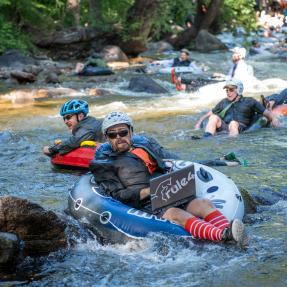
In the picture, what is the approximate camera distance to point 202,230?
4.54m

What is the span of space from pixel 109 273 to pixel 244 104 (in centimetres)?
545

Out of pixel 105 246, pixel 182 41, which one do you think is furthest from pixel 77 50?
pixel 105 246

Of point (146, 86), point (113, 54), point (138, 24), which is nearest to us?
point (146, 86)

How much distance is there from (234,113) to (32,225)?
17.4 ft

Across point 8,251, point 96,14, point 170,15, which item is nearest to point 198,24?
point 170,15

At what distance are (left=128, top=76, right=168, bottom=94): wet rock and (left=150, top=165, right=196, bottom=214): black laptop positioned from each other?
9921 millimetres

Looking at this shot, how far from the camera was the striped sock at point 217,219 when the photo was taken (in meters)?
4.68

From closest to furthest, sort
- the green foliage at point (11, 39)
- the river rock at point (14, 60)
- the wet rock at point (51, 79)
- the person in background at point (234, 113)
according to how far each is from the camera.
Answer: the person in background at point (234, 113)
the wet rock at point (51, 79)
the river rock at point (14, 60)
the green foliage at point (11, 39)

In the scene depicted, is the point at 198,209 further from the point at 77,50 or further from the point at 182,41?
the point at 182,41

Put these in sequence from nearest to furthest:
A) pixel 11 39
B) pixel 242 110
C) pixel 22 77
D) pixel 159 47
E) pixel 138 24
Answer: pixel 242 110
pixel 22 77
pixel 11 39
pixel 138 24
pixel 159 47

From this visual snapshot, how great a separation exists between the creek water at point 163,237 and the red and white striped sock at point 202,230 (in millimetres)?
90

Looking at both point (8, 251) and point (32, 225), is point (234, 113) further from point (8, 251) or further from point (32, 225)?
point (8, 251)

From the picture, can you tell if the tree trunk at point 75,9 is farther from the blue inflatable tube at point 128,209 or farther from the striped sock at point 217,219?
the striped sock at point 217,219

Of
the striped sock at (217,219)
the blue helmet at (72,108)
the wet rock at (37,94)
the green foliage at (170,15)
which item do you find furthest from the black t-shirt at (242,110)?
the green foliage at (170,15)
